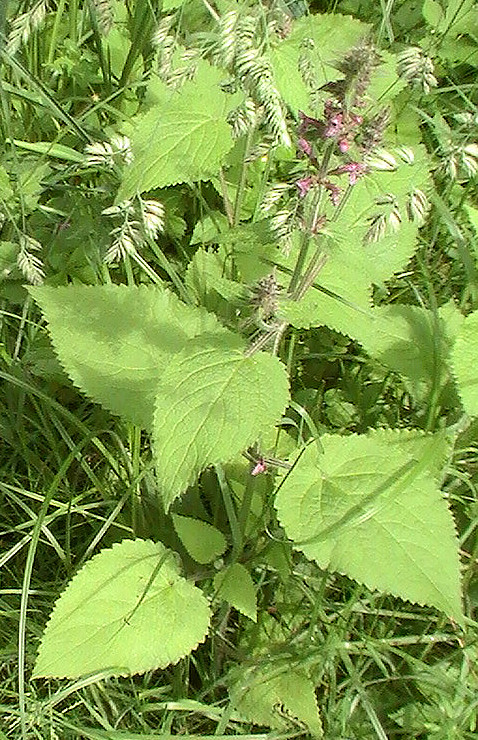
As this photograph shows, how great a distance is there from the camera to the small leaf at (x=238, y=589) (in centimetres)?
129

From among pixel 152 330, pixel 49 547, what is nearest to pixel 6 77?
pixel 152 330

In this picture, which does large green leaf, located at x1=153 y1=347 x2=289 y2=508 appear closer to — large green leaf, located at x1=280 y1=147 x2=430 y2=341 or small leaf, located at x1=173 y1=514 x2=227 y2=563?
large green leaf, located at x1=280 y1=147 x2=430 y2=341

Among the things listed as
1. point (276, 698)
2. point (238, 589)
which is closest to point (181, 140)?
point (238, 589)

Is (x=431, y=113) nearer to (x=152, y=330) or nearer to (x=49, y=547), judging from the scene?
(x=152, y=330)

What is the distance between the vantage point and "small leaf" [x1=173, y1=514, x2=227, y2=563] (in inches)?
52.4

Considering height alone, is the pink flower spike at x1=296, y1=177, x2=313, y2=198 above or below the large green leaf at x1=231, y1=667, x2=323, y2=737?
above

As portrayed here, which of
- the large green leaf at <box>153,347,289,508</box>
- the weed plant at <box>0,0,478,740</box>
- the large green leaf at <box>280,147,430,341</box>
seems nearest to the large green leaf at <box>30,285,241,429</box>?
the weed plant at <box>0,0,478,740</box>

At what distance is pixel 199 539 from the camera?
4.39 feet

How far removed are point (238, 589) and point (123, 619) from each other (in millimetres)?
175

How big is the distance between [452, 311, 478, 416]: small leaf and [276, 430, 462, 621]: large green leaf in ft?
0.33

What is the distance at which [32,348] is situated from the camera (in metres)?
1.59

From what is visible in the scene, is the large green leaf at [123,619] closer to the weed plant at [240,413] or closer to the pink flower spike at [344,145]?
the weed plant at [240,413]

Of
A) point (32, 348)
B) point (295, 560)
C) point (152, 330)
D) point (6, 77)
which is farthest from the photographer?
point (6, 77)

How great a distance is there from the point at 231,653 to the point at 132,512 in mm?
274
